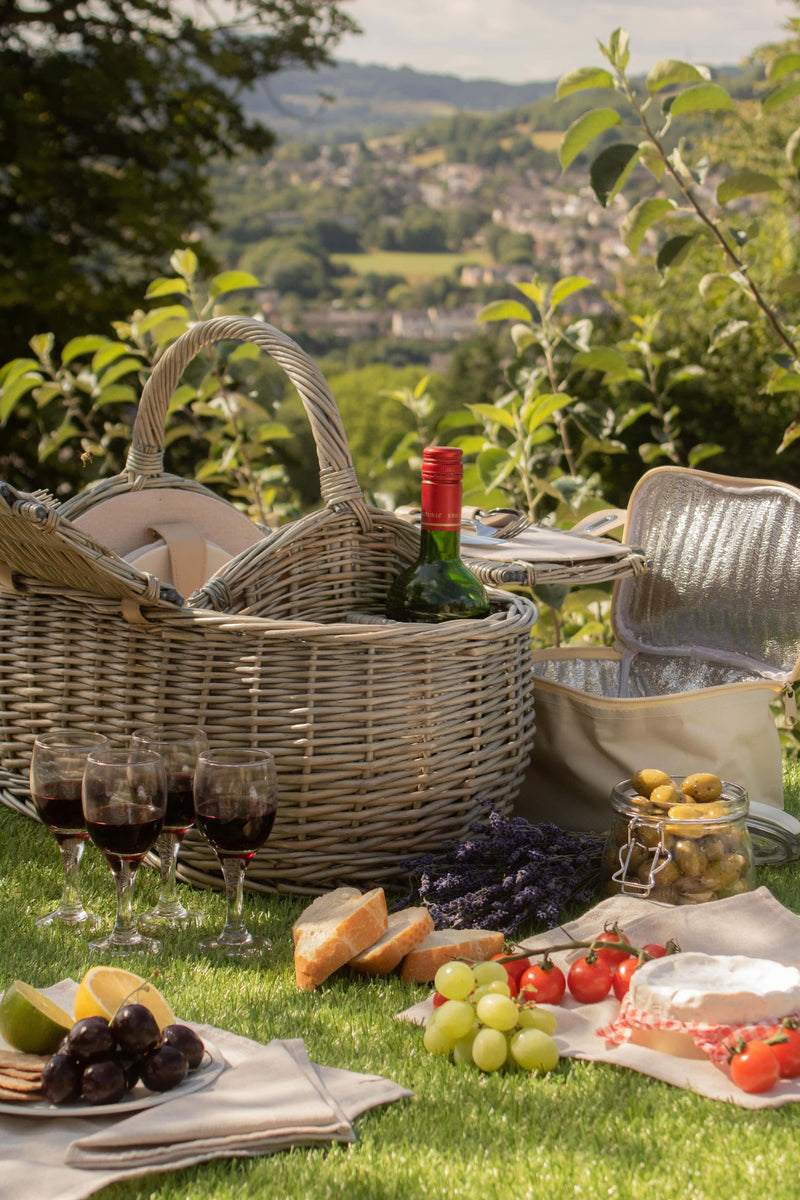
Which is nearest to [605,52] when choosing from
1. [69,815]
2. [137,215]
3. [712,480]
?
[712,480]

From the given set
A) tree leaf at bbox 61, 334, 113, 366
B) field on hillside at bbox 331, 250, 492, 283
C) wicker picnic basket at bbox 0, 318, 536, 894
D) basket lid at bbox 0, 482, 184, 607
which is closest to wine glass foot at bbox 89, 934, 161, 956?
wicker picnic basket at bbox 0, 318, 536, 894

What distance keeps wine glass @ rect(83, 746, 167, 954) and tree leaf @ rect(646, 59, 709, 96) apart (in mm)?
1550

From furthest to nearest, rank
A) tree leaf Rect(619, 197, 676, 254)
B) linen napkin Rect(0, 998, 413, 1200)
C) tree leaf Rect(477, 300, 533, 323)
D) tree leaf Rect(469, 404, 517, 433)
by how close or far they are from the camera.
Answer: tree leaf Rect(469, 404, 517, 433)
tree leaf Rect(477, 300, 533, 323)
tree leaf Rect(619, 197, 676, 254)
linen napkin Rect(0, 998, 413, 1200)

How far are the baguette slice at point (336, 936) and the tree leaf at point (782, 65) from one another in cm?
164

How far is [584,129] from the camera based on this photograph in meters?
2.21

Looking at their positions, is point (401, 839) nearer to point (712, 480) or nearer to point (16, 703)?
point (16, 703)

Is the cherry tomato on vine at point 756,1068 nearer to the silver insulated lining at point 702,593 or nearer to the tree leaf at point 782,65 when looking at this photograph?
the silver insulated lining at point 702,593

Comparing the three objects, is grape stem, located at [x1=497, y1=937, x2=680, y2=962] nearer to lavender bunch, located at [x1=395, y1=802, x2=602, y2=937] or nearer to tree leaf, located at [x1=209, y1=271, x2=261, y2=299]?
lavender bunch, located at [x1=395, y1=802, x2=602, y2=937]

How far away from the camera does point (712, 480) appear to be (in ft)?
7.22

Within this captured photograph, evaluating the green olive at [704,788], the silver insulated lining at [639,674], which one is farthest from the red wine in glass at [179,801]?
the silver insulated lining at [639,674]

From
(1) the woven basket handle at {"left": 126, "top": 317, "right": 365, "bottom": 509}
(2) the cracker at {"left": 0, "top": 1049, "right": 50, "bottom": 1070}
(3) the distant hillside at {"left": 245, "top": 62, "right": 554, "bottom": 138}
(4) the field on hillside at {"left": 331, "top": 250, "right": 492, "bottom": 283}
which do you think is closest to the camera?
(2) the cracker at {"left": 0, "top": 1049, "right": 50, "bottom": 1070}

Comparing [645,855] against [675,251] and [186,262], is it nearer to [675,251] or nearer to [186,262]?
[675,251]

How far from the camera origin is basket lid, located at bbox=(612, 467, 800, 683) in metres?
2.04

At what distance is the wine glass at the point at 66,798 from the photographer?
4.99 feet
